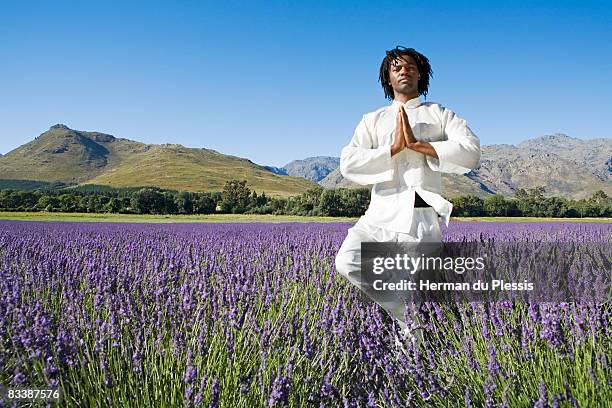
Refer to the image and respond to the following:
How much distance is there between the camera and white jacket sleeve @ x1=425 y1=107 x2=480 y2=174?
2195mm

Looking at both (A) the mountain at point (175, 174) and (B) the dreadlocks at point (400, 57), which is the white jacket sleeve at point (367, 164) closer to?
(B) the dreadlocks at point (400, 57)

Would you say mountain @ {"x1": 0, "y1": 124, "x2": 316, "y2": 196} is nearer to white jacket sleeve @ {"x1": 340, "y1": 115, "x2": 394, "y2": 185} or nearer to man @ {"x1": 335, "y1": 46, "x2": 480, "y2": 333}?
man @ {"x1": 335, "y1": 46, "x2": 480, "y2": 333}

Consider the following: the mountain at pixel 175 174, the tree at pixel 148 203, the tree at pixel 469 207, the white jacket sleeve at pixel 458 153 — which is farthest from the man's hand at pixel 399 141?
the mountain at pixel 175 174

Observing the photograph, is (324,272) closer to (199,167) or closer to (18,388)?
(18,388)

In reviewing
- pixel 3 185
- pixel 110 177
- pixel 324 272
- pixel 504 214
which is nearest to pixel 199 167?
pixel 110 177

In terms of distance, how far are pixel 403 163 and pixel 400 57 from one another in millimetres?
541

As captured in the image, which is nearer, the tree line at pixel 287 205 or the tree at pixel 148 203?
the tree line at pixel 287 205

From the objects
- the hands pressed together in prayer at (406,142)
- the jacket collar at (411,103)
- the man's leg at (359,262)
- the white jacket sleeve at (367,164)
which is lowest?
the man's leg at (359,262)

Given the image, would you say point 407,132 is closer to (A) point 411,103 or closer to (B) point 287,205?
(A) point 411,103

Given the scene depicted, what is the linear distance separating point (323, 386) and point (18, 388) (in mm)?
945

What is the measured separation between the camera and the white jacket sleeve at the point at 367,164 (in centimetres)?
226

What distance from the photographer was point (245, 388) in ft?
4.65

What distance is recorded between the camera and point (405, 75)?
2.45 meters

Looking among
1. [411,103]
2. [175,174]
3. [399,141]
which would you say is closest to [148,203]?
[411,103]
